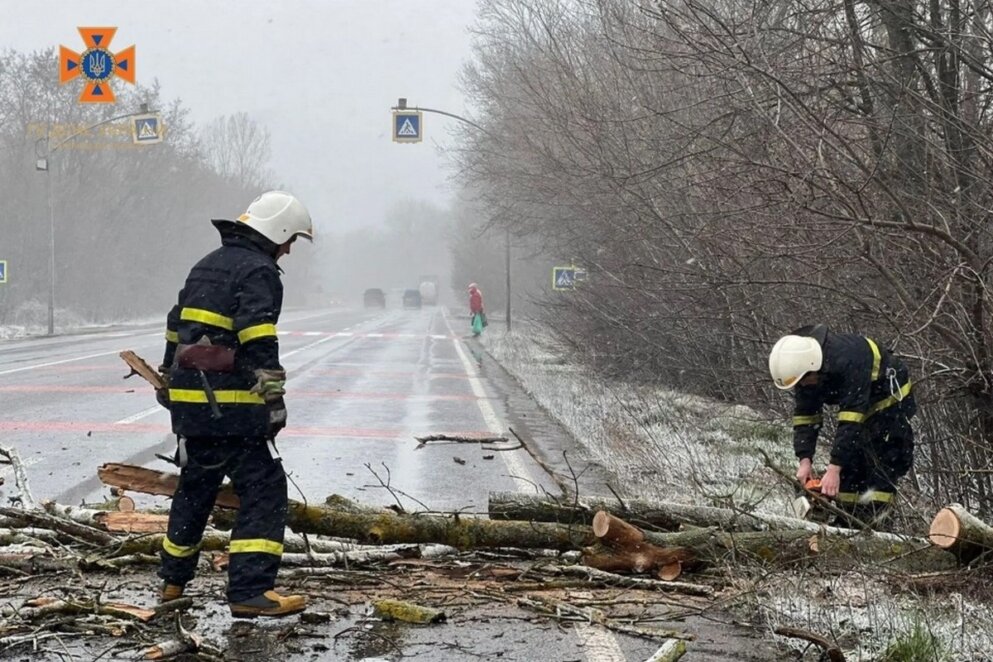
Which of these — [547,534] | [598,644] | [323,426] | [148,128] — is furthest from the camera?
[148,128]

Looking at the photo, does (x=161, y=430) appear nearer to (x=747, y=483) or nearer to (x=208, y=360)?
(x=747, y=483)

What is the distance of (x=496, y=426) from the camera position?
14.1 m

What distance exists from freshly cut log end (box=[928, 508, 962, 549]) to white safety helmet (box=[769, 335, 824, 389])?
4.94ft

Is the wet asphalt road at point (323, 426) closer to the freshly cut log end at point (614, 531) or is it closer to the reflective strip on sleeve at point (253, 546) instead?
the freshly cut log end at point (614, 531)

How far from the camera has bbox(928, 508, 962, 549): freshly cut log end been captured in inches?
204

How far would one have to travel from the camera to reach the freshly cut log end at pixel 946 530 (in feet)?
17.0

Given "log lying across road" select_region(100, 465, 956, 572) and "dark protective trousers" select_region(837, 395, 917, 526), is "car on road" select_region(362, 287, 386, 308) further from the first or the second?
"log lying across road" select_region(100, 465, 956, 572)

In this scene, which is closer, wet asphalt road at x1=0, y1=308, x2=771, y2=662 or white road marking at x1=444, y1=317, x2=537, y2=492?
wet asphalt road at x1=0, y1=308, x2=771, y2=662

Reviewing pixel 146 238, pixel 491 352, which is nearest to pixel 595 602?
pixel 491 352

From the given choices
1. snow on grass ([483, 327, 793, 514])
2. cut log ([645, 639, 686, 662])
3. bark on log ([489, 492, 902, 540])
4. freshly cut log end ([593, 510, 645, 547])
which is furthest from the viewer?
snow on grass ([483, 327, 793, 514])

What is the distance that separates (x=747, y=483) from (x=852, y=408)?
284cm

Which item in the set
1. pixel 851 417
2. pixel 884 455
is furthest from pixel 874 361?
pixel 884 455

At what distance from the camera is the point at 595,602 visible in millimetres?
5512

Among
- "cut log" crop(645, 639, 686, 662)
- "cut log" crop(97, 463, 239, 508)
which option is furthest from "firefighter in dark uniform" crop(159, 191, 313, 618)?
"cut log" crop(645, 639, 686, 662)
